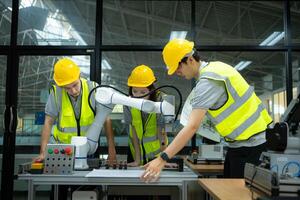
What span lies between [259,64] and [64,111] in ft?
11.6

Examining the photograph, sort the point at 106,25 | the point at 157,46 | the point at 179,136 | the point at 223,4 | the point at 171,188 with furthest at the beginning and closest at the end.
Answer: the point at 223,4 → the point at 106,25 → the point at 157,46 → the point at 171,188 → the point at 179,136

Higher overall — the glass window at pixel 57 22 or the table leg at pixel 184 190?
the glass window at pixel 57 22

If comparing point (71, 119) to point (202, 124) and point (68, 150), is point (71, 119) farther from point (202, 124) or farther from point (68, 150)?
point (202, 124)

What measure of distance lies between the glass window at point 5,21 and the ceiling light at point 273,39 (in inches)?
119

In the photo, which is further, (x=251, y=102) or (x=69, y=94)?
(x=69, y=94)

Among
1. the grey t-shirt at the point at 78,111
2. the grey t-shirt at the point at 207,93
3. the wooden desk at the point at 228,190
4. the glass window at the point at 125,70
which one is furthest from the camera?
the glass window at the point at 125,70

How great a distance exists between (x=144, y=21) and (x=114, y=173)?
3.45m

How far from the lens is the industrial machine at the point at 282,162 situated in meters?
1.24

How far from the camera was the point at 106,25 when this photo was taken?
176 inches

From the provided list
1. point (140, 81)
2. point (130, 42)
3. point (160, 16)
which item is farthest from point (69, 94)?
point (160, 16)

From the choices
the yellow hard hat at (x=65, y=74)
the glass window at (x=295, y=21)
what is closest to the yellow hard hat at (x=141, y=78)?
the yellow hard hat at (x=65, y=74)

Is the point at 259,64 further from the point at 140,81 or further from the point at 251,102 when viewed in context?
the point at 251,102

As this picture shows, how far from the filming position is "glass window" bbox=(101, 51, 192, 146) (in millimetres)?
4082

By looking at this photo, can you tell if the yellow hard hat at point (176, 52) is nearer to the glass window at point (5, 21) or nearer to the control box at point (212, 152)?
the control box at point (212, 152)
